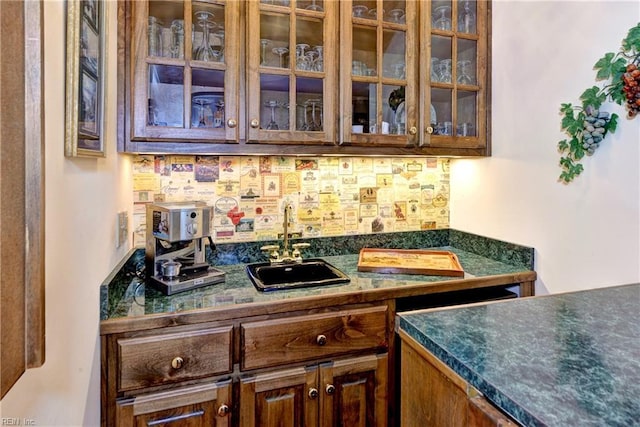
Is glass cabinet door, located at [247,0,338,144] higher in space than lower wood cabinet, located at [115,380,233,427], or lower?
higher

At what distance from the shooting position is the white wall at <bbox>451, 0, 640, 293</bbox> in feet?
4.44

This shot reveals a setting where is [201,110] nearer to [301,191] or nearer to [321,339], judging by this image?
[301,191]

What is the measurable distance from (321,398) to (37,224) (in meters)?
1.19

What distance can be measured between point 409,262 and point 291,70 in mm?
1047

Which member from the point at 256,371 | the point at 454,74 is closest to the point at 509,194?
the point at 454,74

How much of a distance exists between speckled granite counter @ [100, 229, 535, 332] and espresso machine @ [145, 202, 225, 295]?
44mm

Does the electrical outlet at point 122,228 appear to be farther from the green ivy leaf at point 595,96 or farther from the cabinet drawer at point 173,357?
the green ivy leaf at point 595,96

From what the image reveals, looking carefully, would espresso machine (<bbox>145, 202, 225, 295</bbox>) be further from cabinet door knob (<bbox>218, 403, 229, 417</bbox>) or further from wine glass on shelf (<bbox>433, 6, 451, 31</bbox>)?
wine glass on shelf (<bbox>433, 6, 451, 31</bbox>)

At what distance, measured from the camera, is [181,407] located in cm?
123

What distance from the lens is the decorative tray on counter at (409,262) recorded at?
5.42 ft

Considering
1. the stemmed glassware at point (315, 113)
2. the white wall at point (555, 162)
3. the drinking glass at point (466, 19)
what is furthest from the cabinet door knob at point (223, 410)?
the drinking glass at point (466, 19)

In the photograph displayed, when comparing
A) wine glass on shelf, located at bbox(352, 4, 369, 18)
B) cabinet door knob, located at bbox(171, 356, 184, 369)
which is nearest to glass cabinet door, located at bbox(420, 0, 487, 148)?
wine glass on shelf, located at bbox(352, 4, 369, 18)

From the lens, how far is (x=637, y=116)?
4.24 feet

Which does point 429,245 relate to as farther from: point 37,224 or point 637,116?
point 37,224
